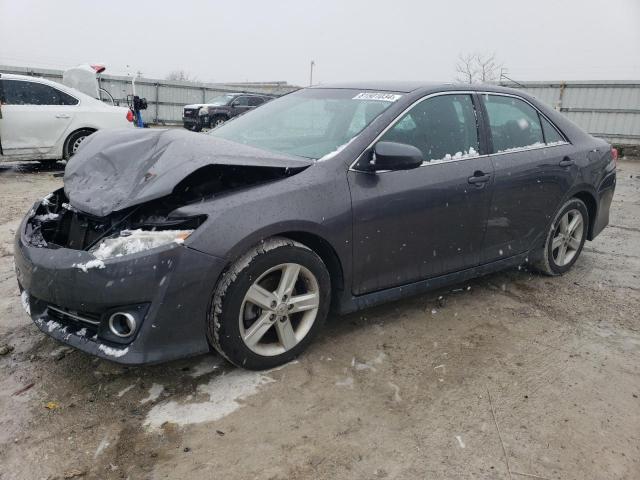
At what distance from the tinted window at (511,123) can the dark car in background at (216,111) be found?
524 inches

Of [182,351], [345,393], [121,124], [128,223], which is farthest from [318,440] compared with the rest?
[121,124]

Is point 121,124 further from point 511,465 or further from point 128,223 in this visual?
point 511,465

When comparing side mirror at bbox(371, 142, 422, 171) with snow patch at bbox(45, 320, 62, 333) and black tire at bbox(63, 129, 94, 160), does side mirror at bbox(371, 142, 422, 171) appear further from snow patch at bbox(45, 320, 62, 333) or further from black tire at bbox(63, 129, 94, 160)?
black tire at bbox(63, 129, 94, 160)

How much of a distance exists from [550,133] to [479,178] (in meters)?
1.14

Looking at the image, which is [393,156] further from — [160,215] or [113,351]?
[113,351]

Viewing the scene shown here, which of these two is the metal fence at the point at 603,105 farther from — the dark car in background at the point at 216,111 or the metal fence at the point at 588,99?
the dark car in background at the point at 216,111

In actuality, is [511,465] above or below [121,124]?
below

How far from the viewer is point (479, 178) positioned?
3.45 m

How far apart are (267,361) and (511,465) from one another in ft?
4.12

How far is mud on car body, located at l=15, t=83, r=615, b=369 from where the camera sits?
2.37m

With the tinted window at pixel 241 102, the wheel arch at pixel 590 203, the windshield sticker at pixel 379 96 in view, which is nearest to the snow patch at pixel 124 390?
the windshield sticker at pixel 379 96

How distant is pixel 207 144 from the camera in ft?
9.39

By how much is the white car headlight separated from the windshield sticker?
162cm

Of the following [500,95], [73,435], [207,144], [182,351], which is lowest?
[73,435]
